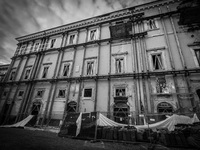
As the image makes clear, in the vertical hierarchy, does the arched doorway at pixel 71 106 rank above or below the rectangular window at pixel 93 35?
below

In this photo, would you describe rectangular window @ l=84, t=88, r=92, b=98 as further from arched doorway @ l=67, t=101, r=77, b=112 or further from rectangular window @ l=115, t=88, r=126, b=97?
rectangular window @ l=115, t=88, r=126, b=97

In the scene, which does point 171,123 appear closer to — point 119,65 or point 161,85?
point 161,85

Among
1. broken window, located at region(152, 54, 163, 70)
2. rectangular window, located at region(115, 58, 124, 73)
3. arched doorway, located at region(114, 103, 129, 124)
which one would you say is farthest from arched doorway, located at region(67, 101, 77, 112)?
broken window, located at region(152, 54, 163, 70)

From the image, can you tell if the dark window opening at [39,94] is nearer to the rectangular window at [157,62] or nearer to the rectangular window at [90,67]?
the rectangular window at [90,67]

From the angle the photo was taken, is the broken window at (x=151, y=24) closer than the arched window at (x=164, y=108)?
No

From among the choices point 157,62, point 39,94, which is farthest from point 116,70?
point 39,94

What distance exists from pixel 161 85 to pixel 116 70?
17.4 ft

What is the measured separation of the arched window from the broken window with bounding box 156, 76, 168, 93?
132cm

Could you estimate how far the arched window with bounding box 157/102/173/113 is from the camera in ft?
31.6


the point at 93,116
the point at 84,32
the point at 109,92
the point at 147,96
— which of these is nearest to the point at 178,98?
the point at 147,96

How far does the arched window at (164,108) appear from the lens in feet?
31.6

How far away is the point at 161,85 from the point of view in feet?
34.7

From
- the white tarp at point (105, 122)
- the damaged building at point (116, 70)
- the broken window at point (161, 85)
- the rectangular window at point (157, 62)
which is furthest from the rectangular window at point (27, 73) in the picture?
the broken window at point (161, 85)

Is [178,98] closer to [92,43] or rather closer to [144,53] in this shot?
[144,53]
